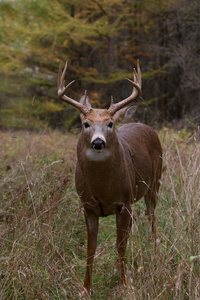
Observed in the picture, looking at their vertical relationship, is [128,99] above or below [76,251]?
above

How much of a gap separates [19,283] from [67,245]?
106 cm

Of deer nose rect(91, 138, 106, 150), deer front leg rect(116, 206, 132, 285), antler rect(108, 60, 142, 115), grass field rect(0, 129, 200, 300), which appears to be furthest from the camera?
deer front leg rect(116, 206, 132, 285)

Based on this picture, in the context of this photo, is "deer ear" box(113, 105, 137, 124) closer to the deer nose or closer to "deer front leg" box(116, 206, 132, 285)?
the deer nose

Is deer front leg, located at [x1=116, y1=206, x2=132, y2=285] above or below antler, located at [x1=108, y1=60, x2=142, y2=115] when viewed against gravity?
below

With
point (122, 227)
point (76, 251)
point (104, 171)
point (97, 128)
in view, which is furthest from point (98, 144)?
point (76, 251)

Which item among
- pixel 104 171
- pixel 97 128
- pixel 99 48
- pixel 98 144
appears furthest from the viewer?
pixel 99 48

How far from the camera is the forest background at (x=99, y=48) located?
14.3 m

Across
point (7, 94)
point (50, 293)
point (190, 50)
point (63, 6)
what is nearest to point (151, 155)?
point (50, 293)

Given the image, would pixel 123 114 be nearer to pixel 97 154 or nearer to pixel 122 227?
pixel 97 154

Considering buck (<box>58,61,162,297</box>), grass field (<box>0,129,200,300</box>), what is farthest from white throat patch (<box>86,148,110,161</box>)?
grass field (<box>0,129,200,300</box>)

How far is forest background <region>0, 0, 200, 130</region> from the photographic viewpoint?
1430 cm

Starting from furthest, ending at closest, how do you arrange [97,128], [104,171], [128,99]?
[128,99] < [104,171] < [97,128]

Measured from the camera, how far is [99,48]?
1524 centimetres

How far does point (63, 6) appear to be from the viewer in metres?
15.1
